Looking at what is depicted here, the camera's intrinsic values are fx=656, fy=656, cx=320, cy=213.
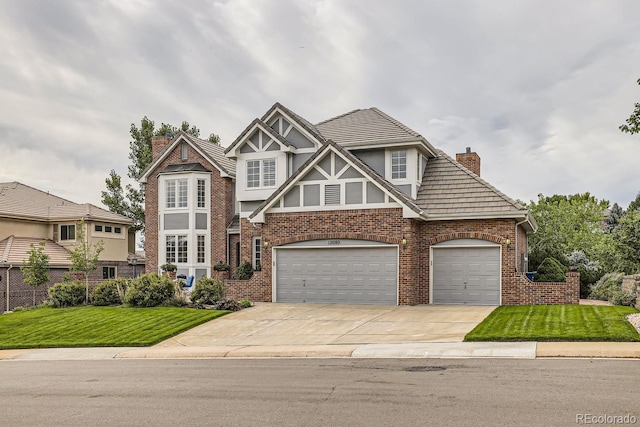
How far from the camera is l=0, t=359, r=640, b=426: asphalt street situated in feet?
28.6

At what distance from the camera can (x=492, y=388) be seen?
33.6ft

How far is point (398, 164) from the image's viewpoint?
2689 centimetres

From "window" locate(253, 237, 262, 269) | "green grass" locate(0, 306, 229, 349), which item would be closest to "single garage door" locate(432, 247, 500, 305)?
"green grass" locate(0, 306, 229, 349)

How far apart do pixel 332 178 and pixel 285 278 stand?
4493 mm

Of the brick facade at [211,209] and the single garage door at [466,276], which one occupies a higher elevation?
the brick facade at [211,209]

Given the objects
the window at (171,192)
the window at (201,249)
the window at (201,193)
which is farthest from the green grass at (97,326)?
the window at (201,193)

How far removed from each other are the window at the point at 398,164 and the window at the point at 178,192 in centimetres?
1274

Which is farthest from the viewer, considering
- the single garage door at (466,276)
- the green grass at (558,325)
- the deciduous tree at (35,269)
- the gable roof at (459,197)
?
the deciduous tree at (35,269)

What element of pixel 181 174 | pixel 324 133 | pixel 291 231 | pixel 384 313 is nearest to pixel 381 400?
pixel 384 313

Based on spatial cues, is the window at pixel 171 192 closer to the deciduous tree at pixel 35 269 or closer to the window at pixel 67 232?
the deciduous tree at pixel 35 269

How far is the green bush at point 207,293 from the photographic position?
24453mm

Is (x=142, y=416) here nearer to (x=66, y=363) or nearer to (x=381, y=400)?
(x=381, y=400)

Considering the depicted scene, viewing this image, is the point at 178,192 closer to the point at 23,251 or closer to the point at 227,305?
the point at 23,251

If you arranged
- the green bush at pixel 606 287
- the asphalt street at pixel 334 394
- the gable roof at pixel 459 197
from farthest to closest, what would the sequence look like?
the green bush at pixel 606 287, the gable roof at pixel 459 197, the asphalt street at pixel 334 394
